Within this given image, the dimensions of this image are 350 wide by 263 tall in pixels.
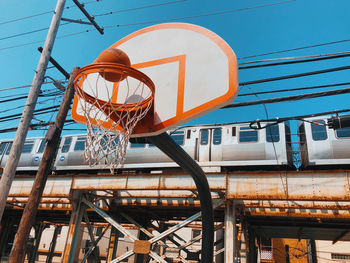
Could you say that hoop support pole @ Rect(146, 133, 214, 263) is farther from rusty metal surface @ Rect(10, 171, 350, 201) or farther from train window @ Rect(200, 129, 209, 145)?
train window @ Rect(200, 129, 209, 145)

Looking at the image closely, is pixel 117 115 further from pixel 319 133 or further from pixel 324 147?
pixel 319 133

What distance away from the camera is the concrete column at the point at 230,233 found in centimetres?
893

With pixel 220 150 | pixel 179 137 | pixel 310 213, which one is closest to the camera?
pixel 310 213

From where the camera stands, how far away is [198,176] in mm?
5684

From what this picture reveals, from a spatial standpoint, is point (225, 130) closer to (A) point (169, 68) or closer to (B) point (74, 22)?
(B) point (74, 22)

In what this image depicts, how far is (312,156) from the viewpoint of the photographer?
46.5 feet

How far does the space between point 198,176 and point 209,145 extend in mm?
10627

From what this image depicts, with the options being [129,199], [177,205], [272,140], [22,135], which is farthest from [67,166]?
[272,140]

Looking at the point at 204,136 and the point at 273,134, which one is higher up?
the point at 204,136

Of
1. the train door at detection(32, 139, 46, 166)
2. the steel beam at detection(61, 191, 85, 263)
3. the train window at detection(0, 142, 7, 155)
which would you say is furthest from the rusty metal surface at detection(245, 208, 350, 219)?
the train window at detection(0, 142, 7, 155)

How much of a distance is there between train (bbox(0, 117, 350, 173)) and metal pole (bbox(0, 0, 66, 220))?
7264mm

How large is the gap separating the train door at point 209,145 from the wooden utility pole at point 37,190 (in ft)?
30.4

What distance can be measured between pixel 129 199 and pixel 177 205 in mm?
2240

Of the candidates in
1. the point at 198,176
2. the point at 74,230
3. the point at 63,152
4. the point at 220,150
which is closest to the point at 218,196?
the point at 198,176
